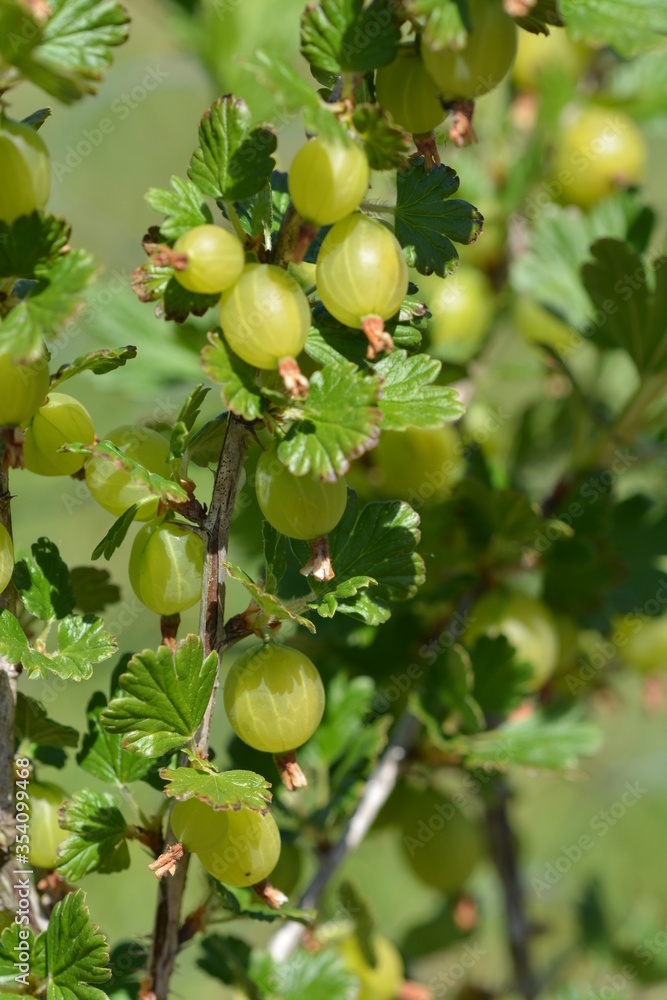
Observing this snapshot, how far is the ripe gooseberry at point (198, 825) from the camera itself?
0.43 metres

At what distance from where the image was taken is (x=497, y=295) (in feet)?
3.76

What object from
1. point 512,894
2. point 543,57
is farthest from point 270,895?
point 543,57

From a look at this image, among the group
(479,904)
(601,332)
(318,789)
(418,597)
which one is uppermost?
(601,332)

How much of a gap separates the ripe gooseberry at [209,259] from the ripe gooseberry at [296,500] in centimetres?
8

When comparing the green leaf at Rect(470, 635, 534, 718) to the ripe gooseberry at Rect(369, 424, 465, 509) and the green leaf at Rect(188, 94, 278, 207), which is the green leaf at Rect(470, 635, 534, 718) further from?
the green leaf at Rect(188, 94, 278, 207)

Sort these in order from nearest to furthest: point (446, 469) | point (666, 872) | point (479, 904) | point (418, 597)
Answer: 1. point (418, 597)
2. point (446, 469)
3. point (479, 904)
4. point (666, 872)

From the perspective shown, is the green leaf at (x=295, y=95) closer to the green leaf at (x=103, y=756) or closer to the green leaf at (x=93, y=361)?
the green leaf at (x=93, y=361)

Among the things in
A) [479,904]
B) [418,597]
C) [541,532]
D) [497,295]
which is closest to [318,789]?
[418,597]

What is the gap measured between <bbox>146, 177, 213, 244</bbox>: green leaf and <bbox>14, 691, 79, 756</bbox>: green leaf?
0.87 ft

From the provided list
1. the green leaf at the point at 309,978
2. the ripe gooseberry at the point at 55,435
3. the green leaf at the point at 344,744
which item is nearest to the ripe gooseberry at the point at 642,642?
the green leaf at the point at 344,744

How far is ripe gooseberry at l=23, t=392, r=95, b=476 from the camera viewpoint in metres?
0.46

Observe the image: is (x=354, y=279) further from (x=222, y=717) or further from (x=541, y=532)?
(x=222, y=717)

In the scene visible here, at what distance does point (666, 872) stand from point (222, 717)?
1142mm

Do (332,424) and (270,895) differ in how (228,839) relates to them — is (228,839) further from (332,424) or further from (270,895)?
(332,424)
